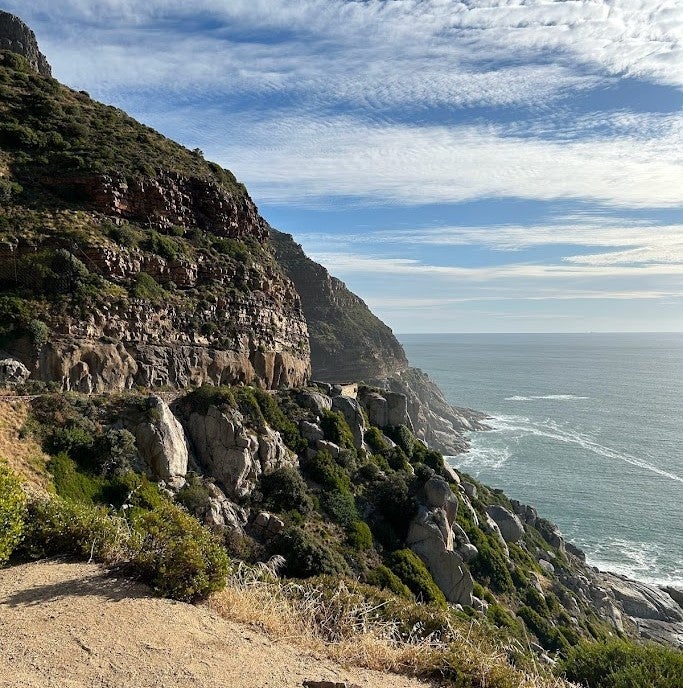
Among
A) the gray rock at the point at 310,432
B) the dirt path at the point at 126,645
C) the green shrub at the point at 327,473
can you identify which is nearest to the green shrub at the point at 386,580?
the green shrub at the point at 327,473

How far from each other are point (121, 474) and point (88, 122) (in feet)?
105

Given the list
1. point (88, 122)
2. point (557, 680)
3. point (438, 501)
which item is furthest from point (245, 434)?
point (88, 122)

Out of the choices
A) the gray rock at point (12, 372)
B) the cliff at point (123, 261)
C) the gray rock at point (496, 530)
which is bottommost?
the gray rock at point (496, 530)

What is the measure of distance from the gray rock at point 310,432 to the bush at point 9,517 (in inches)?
863

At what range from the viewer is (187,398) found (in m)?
29.3

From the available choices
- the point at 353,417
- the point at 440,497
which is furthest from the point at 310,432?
the point at 440,497

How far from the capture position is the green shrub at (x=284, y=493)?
27438 millimetres

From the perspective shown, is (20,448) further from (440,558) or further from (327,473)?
(440,558)

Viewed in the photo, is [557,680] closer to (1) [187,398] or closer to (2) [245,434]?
(2) [245,434]

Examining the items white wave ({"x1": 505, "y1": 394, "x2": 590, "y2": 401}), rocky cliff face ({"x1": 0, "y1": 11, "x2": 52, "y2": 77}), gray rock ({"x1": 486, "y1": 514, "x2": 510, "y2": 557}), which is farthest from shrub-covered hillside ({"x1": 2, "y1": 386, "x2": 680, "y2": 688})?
white wave ({"x1": 505, "y1": 394, "x2": 590, "y2": 401})

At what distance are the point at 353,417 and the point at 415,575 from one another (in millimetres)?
12392

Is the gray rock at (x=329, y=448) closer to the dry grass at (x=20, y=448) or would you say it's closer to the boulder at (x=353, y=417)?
the boulder at (x=353, y=417)

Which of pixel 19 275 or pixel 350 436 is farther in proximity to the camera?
pixel 350 436

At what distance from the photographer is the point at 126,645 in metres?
9.05
